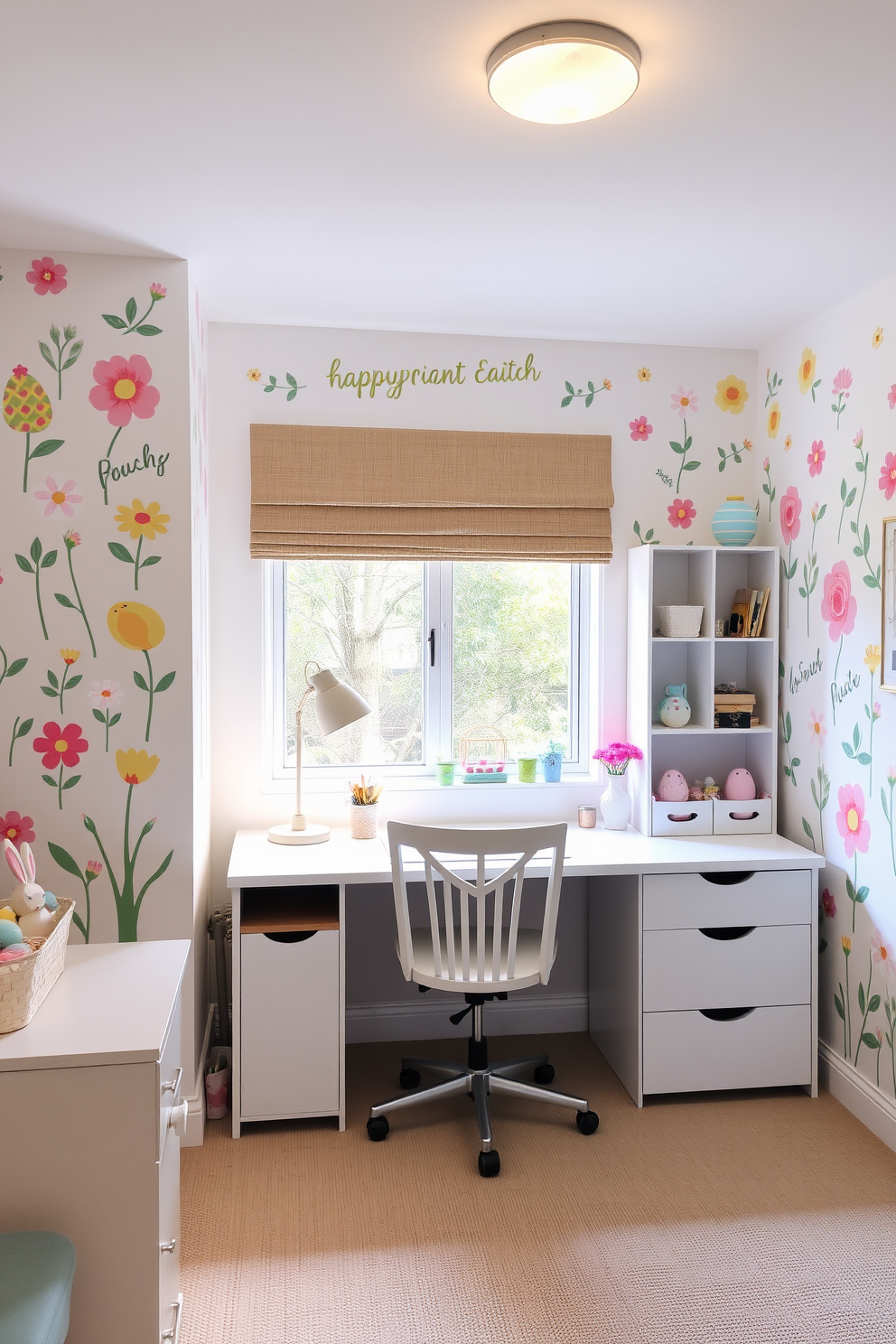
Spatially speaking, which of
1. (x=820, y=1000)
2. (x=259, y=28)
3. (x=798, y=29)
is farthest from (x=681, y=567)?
(x=259, y=28)

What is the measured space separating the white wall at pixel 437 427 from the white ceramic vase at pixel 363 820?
0.59ft

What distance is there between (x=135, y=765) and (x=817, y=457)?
2351 millimetres

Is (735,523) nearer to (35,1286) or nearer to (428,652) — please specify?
(428,652)

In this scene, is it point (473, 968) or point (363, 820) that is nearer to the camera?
point (473, 968)

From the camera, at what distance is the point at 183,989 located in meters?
2.67

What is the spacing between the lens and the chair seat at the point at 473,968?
264 cm

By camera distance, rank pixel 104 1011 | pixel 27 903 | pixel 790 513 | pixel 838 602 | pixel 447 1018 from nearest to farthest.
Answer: pixel 104 1011, pixel 27 903, pixel 838 602, pixel 790 513, pixel 447 1018

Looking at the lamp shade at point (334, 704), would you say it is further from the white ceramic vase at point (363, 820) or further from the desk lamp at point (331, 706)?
the white ceramic vase at point (363, 820)

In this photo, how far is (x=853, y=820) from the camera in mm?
2941

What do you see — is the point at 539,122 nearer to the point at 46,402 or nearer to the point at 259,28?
the point at 259,28

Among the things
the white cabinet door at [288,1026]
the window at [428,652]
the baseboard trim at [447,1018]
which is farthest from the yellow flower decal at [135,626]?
the baseboard trim at [447,1018]

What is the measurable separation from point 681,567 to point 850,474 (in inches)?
28.5

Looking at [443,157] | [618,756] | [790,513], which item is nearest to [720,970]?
[618,756]

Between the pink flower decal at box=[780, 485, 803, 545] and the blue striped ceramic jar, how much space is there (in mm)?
98
